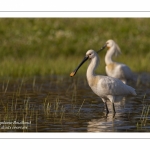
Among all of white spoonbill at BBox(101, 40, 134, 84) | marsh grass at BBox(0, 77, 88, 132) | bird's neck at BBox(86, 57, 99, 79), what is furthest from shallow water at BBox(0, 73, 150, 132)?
white spoonbill at BBox(101, 40, 134, 84)

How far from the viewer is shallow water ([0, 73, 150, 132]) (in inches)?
462

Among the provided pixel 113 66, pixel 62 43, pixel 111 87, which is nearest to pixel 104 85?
pixel 111 87

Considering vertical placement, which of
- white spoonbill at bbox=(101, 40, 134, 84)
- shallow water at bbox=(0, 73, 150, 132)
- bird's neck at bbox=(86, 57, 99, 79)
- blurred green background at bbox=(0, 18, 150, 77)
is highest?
blurred green background at bbox=(0, 18, 150, 77)

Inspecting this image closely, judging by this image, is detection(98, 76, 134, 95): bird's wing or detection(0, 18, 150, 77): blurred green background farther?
detection(0, 18, 150, 77): blurred green background

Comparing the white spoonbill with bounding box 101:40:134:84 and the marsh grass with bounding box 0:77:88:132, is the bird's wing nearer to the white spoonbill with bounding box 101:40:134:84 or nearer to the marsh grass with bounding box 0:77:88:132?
the marsh grass with bounding box 0:77:88:132

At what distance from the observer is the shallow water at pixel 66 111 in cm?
1173

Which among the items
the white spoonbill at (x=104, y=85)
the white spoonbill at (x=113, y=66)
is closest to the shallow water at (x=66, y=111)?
the white spoonbill at (x=104, y=85)

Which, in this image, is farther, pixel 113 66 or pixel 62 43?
pixel 62 43

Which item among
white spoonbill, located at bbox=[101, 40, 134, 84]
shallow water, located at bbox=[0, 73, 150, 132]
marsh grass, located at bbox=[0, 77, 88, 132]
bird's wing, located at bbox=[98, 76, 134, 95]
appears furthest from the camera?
white spoonbill, located at bbox=[101, 40, 134, 84]

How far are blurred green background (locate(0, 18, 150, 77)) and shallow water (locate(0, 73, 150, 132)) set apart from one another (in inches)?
140

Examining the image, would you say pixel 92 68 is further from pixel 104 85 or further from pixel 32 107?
pixel 32 107

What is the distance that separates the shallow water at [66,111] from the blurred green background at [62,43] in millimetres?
3559

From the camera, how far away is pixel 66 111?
13.7m

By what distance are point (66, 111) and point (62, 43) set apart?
13724mm
